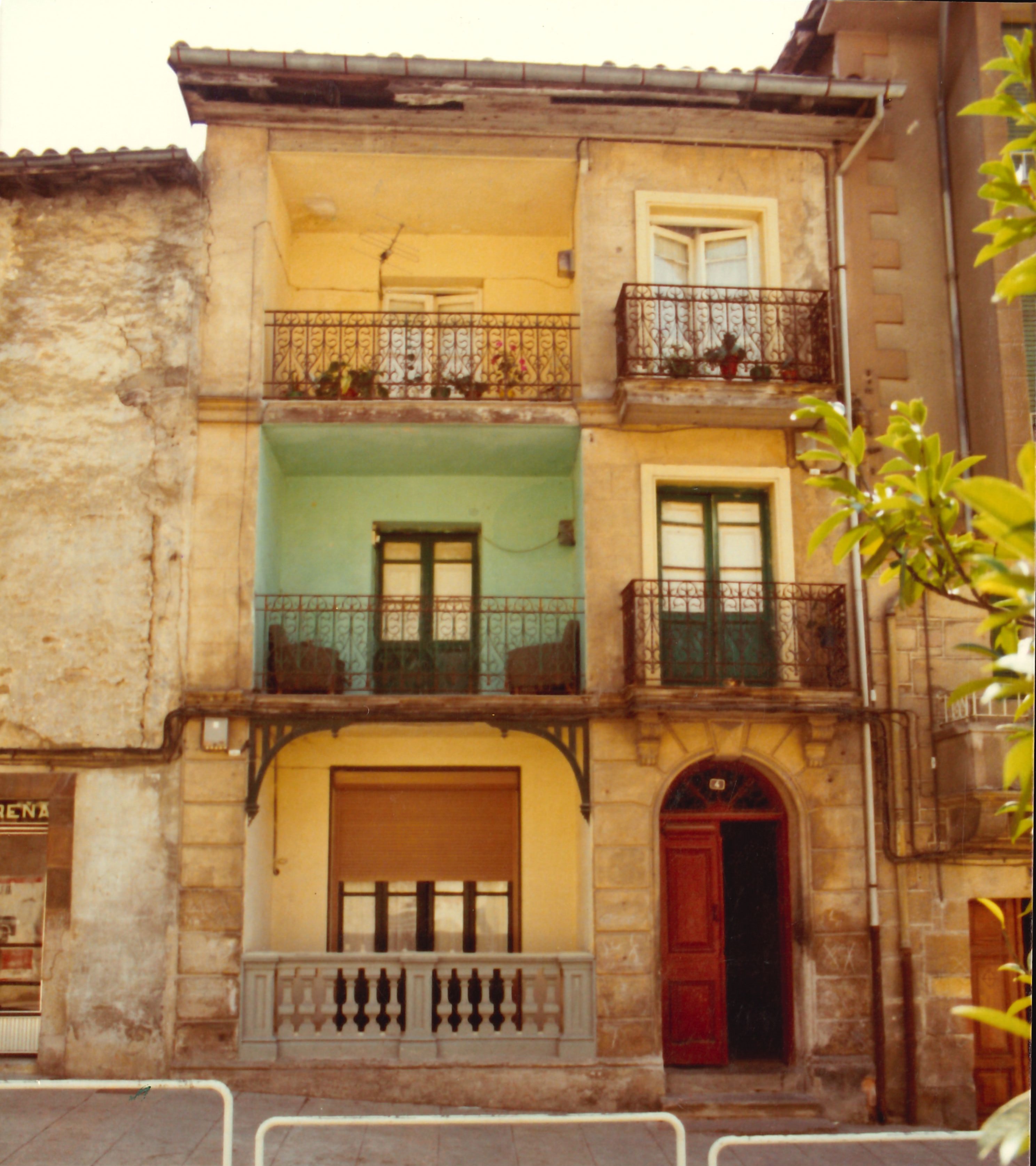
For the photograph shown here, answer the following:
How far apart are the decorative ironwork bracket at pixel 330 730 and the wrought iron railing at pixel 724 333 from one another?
3834 mm

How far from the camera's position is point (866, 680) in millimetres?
12094

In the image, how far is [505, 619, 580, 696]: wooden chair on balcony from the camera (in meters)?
12.4

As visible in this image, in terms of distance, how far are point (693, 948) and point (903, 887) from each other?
2293mm

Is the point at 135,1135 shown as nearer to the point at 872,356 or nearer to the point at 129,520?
the point at 129,520

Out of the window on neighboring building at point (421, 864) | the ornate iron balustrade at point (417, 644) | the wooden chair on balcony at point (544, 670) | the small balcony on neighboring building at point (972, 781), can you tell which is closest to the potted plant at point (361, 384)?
the ornate iron balustrade at point (417, 644)

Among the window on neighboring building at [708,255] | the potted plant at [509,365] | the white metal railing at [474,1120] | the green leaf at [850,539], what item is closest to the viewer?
the green leaf at [850,539]

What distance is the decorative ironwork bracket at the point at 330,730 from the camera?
11.8 metres

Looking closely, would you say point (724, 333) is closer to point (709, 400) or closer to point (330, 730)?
point (709, 400)

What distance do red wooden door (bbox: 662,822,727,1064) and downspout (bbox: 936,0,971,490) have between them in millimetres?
4638

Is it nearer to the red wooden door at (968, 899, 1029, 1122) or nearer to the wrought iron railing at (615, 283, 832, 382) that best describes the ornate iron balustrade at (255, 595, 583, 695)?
the wrought iron railing at (615, 283, 832, 382)

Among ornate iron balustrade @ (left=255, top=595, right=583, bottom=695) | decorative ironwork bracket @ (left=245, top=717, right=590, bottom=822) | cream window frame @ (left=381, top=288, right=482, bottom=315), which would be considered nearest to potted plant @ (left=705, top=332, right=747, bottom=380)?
ornate iron balustrade @ (left=255, top=595, right=583, bottom=695)

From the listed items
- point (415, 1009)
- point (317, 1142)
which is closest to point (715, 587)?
point (415, 1009)

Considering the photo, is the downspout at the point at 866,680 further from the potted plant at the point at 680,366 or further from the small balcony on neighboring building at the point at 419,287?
the small balcony on neighboring building at the point at 419,287

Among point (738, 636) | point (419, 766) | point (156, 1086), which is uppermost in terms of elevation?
point (738, 636)
